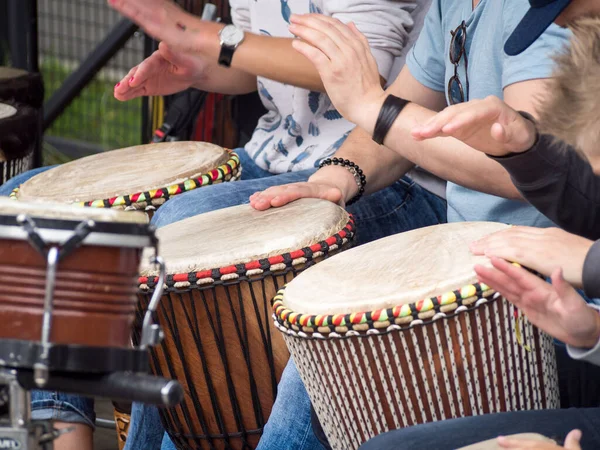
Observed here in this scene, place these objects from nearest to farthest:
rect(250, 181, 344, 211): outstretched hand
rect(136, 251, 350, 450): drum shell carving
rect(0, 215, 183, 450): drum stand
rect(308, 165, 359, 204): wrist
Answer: rect(0, 215, 183, 450): drum stand < rect(136, 251, 350, 450): drum shell carving < rect(250, 181, 344, 211): outstretched hand < rect(308, 165, 359, 204): wrist

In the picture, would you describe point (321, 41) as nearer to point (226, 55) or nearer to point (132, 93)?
point (226, 55)

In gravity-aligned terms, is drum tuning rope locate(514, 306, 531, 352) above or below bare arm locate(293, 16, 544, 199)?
below

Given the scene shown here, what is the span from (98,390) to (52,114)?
274cm

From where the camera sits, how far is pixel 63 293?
3.60 feet

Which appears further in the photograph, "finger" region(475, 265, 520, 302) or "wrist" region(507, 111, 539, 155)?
"wrist" region(507, 111, 539, 155)

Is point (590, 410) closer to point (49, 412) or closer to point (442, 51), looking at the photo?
point (442, 51)

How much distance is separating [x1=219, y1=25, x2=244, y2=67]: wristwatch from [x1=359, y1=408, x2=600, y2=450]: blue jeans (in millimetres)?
1197

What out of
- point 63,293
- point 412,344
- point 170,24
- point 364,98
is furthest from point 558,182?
point 170,24

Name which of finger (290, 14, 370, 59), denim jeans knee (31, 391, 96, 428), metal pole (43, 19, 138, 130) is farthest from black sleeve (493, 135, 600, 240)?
metal pole (43, 19, 138, 130)

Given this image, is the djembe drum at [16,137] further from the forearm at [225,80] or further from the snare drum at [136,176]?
the forearm at [225,80]

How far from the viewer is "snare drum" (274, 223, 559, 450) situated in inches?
56.9

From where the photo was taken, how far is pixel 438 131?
143 cm

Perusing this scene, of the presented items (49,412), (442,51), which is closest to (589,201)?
(442,51)

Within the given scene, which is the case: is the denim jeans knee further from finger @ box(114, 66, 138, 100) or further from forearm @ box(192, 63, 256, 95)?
forearm @ box(192, 63, 256, 95)
